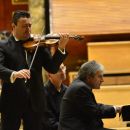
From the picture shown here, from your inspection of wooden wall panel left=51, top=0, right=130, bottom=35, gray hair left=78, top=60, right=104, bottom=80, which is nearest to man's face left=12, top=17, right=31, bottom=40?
gray hair left=78, top=60, right=104, bottom=80

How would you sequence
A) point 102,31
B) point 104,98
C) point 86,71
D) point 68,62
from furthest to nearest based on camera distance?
1. point 68,62
2. point 102,31
3. point 104,98
4. point 86,71

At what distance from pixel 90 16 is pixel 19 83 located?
1.97 m

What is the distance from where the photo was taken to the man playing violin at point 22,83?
3217 millimetres

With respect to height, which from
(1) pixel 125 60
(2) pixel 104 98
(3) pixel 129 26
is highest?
(3) pixel 129 26

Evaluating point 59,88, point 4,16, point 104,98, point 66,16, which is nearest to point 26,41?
point 59,88

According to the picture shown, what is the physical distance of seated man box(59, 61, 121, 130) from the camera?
123 inches

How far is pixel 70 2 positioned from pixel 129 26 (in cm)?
73

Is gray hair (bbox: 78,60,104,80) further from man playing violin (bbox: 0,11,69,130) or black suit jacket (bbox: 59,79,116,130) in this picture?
man playing violin (bbox: 0,11,69,130)

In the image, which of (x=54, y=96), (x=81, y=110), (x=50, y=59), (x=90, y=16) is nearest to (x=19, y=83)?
(x=50, y=59)

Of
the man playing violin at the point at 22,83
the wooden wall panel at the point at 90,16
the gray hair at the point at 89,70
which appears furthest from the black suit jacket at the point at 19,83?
the wooden wall panel at the point at 90,16

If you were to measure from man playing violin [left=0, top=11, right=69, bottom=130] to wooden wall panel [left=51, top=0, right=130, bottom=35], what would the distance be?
1.57m

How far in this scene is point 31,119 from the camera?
3.25 meters

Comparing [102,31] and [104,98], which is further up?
[102,31]

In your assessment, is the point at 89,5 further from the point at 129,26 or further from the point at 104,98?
the point at 104,98
